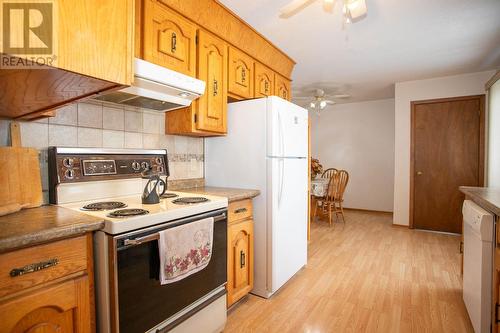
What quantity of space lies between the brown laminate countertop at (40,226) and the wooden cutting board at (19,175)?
0.22 ft

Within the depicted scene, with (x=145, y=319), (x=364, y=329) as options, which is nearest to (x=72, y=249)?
(x=145, y=319)

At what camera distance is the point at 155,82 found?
1328mm

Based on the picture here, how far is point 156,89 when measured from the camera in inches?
55.8

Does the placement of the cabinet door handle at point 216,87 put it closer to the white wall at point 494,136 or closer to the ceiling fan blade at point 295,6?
the ceiling fan blade at point 295,6

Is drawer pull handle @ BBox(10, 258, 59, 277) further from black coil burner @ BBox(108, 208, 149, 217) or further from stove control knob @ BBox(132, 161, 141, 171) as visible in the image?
stove control knob @ BBox(132, 161, 141, 171)

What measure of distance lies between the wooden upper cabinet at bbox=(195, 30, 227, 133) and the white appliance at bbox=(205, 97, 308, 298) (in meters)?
0.15

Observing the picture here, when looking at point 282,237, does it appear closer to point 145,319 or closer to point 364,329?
point 364,329

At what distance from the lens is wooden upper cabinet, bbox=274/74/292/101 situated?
2871 millimetres

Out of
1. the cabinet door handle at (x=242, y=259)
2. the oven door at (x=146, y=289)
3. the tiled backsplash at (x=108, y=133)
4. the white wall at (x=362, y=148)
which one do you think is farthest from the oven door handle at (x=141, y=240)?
the white wall at (x=362, y=148)

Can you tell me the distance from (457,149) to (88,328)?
191 inches

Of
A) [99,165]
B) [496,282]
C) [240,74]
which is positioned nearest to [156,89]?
[99,165]

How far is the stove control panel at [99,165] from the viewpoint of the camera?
53.5 inches

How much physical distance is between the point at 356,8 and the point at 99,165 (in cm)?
201

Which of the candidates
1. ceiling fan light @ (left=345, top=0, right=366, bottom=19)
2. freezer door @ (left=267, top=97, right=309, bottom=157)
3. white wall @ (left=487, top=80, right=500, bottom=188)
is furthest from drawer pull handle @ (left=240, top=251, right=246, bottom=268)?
white wall @ (left=487, top=80, right=500, bottom=188)
